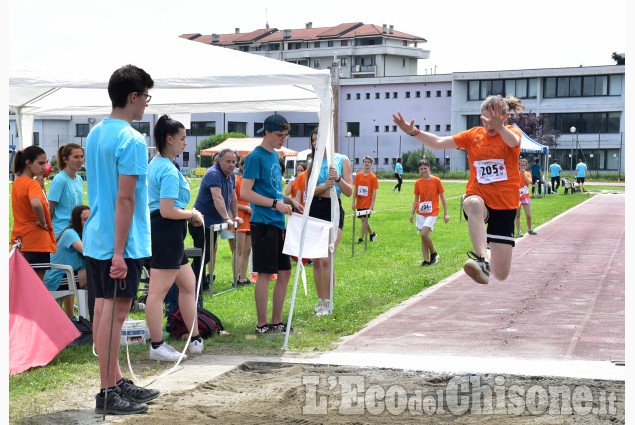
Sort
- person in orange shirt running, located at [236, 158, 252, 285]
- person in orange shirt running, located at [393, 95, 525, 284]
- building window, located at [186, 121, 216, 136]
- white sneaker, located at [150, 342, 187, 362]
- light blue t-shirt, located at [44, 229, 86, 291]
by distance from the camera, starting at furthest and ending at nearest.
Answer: building window, located at [186, 121, 216, 136]
person in orange shirt running, located at [236, 158, 252, 285]
light blue t-shirt, located at [44, 229, 86, 291]
person in orange shirt running, located at [393, 95, 525, 284]
white sneaker, located at [150, 342, 187, 362]

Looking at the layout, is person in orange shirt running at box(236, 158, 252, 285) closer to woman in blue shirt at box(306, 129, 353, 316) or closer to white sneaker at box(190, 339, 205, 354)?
woman in blue shirt at box(306, 129, 353, 316)

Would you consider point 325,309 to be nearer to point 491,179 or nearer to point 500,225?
point 500,225

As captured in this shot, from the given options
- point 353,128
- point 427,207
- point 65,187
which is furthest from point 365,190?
point 353,128

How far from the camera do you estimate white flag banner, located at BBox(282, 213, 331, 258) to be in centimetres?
930

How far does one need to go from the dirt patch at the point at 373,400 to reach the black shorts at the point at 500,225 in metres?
1.92

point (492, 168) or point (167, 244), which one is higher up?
point (492, 168)

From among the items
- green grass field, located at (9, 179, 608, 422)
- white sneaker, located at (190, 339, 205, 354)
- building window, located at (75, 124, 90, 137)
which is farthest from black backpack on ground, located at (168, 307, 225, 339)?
building window, located at (75, 124, 90, 137)

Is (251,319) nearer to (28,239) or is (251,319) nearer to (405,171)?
(28,239)

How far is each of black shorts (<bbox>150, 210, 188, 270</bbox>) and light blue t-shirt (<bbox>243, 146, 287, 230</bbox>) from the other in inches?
48.6

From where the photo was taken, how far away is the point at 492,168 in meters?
8.45

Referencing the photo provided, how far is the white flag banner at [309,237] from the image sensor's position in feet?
30.5

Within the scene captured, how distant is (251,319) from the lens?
1019 cm

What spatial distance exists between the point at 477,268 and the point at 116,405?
3738 mm

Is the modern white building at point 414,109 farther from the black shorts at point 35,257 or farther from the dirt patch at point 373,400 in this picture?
the dirt patch at point 373,400
